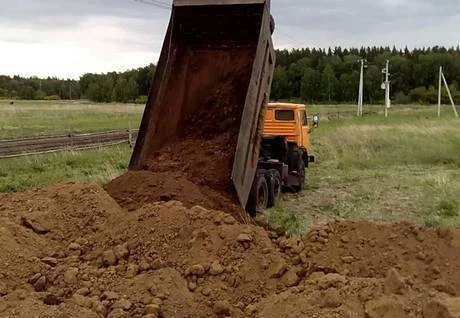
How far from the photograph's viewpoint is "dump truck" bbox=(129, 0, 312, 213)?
1020 centimetres

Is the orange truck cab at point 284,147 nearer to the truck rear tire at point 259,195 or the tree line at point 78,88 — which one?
the truck rear tire at point 259,195

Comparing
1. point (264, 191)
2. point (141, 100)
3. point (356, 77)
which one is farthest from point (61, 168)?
point (356, 77)

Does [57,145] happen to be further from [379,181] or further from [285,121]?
[379,181]

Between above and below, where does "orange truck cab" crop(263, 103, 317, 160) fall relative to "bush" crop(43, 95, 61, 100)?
above

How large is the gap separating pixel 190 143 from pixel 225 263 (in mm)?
4279

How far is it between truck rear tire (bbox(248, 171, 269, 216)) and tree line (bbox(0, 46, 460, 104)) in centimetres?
7487

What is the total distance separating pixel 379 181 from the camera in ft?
59.4

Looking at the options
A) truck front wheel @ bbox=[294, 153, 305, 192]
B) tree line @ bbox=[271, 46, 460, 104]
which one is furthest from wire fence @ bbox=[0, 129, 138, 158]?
tree line @ bbox=[271, 46, 460, 104]

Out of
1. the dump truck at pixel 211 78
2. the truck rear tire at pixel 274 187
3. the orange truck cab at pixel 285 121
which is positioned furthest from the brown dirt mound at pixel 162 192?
the orange truck cab at pixel 285 121

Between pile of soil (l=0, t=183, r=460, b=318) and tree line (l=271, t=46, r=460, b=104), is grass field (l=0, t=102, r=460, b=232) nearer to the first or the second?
pile of soil (l=0, t=183, r=460, b=318)

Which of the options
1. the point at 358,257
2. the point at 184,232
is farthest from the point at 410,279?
the point at 184,232

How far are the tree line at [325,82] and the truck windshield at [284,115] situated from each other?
71.0 m

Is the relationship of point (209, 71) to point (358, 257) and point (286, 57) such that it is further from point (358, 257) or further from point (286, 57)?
point (286, 57)

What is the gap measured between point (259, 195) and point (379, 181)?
6011mm
